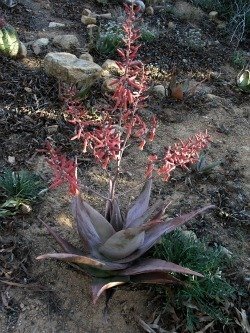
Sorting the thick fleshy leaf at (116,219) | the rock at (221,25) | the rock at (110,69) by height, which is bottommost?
the rock at (221,25)

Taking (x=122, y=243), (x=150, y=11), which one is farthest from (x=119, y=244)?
(x=150, y=11)

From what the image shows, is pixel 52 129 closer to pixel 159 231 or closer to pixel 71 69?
pixel 71 69

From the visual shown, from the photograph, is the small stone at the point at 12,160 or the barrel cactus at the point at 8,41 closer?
the small stone at the point at 12,160

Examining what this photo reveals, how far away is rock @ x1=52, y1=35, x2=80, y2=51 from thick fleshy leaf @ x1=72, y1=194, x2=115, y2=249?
294 centimetres

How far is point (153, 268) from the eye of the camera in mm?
2486

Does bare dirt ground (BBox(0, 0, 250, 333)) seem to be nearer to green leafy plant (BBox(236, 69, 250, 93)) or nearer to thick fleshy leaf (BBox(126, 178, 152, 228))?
green leafy plant (BBox(236, 69, 250, 93))

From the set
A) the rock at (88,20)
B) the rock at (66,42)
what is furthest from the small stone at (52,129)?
the rock at (88,20)

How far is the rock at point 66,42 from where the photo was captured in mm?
5184

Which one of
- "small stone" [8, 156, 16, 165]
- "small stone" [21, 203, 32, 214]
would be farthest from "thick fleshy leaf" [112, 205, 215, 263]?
"small stone" [8, 156, 16, 165]

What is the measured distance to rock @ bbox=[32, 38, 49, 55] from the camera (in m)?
4.94

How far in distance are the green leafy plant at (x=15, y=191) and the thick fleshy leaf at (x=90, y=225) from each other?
0.54 m

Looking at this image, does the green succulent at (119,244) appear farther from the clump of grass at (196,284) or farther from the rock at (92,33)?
the rock at (92,33)

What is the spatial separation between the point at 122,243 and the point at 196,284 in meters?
0.54

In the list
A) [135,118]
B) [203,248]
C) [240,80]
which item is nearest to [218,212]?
[203,248]
